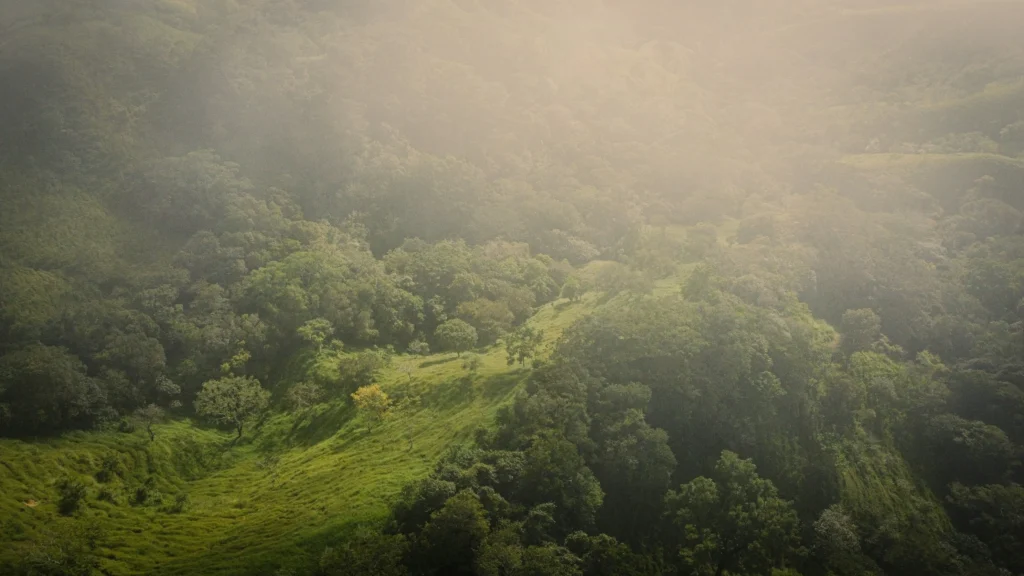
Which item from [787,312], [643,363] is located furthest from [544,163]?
[643,363]

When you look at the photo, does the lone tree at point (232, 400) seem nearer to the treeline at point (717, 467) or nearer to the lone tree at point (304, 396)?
the lone tree at point (304, 396)

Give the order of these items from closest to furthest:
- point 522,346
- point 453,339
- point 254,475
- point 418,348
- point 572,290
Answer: point 254,475
point 522,346
point 453,339
point 418,348
point 572,290

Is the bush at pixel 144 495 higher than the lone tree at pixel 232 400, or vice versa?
the lone tree at pixel 232 400

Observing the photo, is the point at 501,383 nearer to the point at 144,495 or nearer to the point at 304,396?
the point at 304,396

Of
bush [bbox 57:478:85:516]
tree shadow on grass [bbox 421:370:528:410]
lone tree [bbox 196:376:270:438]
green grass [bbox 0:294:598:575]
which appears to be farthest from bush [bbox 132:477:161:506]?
tree shadow on grass [bbox 421:370:528:410]

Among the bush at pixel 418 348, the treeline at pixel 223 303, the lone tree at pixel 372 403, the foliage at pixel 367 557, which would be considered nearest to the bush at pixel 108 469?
the treeline at pixel 223 303

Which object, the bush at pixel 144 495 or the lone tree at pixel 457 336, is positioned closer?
the bush at pixel 144 495

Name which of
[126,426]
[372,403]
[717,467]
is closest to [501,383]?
[372,403]
